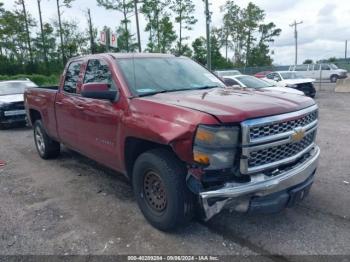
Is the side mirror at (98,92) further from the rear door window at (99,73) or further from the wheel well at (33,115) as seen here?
the wheel well at (33,115)

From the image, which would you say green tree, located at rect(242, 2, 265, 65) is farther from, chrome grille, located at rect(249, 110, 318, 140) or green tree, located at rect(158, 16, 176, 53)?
chrome grille, located at rect(249, 110, 318, 140)


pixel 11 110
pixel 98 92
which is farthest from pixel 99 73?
pixel 11 110

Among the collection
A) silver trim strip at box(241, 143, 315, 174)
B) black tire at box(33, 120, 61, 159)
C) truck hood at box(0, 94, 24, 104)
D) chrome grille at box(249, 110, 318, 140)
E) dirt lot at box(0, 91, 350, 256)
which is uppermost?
chrome grille at box(249, 110, 318, 140)

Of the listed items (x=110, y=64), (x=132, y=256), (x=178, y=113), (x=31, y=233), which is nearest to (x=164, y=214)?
(x=132, y=256)

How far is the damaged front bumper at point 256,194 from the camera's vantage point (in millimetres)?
2945

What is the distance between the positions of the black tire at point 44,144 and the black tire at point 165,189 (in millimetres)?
3367

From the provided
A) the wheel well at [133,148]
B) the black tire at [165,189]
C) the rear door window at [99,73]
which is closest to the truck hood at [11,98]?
the rear door window at [99,73]

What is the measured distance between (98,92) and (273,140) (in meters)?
1.96

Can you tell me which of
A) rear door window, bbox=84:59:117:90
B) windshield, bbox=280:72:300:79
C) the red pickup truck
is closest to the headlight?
the red pickup truck

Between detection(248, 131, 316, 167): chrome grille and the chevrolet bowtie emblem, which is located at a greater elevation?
the chevrolet bowtie emblem

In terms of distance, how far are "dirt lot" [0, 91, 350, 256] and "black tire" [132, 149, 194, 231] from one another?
7.7 inches

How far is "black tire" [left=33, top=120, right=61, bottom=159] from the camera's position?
6488 millimetres

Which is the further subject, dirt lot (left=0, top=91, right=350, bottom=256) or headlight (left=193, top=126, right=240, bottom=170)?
dirt lot (left=0, top=91, right=350, bottom=256)

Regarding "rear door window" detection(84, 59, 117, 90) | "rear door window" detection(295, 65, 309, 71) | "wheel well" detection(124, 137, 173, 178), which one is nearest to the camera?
"wheel well" detection(124, 137, 173, 178)
